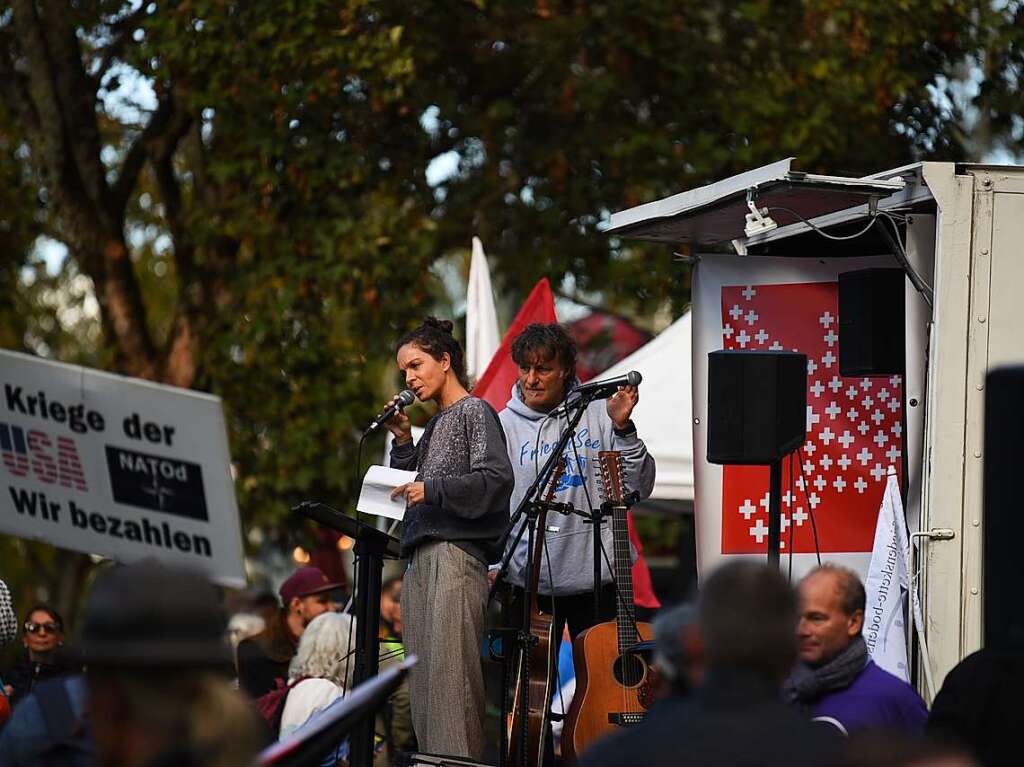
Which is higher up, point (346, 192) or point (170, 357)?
point (346, 192)

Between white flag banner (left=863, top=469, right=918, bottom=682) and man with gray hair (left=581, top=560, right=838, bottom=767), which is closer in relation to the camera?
man with gray hair (left=581, top=560, right=838, bottom=767)

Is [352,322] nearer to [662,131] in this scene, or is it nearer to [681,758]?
[662,131]

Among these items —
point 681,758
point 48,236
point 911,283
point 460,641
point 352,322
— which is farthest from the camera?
point 48,236

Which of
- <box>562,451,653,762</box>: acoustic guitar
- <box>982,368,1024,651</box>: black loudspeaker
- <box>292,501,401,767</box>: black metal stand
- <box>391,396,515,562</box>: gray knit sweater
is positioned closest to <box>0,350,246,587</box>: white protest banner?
<box>292,501,401,767</box>: black metal stand

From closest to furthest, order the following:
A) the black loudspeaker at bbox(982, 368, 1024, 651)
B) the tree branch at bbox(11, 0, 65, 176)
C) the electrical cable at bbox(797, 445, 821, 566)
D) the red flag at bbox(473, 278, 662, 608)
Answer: the black loudspeaker at bbox(982, 368, 1024, 651), the electrical cable at bbox(797, 445, 821, 566), the red flag at bbox(473, 278, 662, 608), the tree branch at bbox(11, 0, 65, 176)

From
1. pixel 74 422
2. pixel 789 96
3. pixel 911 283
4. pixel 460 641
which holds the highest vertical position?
pixel 789 96

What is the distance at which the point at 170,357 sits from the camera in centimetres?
1473

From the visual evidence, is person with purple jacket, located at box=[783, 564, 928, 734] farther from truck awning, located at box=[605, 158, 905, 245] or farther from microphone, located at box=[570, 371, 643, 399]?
truck awning, located at box=[605, 158, 905, 245]


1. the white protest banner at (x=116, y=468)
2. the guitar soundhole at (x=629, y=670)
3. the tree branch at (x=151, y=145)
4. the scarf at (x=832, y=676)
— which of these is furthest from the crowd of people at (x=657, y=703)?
the tree branch at (x=151, y=145)

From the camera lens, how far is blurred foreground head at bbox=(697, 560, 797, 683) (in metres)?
3.25

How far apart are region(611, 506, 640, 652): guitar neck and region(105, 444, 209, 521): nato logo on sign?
234 cm

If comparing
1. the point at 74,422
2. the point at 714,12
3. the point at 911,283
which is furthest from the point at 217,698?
the point at 714,12

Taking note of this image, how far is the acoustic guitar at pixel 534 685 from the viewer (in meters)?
6.87

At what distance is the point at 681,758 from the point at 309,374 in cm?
1121
